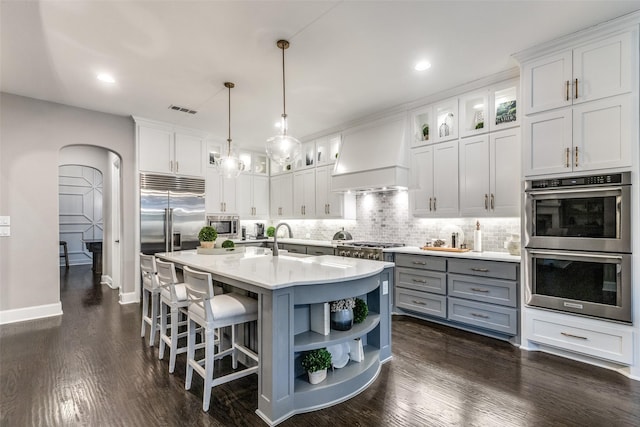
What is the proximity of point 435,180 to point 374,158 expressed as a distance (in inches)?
37.5

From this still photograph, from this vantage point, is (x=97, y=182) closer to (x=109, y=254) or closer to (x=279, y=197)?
(x=109, y=254)

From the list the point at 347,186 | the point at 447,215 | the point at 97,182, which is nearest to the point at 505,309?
the point at 447,215

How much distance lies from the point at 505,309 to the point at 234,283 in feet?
9.21

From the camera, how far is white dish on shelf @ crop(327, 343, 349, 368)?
2438mm

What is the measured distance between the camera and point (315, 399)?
2154mm

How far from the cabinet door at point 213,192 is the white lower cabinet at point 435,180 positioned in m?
3.64

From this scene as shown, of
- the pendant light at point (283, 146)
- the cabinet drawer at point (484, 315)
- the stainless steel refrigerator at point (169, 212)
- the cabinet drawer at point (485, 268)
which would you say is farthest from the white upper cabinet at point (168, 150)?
the cabinet drawer at point (484, 315)

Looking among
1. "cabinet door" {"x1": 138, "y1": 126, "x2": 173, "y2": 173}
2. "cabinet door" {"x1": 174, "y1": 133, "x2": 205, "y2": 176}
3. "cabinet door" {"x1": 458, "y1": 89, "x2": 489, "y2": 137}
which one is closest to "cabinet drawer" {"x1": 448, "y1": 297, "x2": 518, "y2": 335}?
"cabinet door" {"x1": 458, "y1": 89, "x2": 489, "y2": 137}

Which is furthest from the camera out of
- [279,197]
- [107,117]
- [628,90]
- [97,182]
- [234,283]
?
[97,182]

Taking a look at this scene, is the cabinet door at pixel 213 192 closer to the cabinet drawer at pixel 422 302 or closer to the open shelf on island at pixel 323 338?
the cabinet drawer at pixel 422 302

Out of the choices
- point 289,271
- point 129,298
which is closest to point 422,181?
point 289,271

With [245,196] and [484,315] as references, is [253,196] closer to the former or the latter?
[245,196]

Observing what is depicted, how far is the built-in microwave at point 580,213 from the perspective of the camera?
2605 mm

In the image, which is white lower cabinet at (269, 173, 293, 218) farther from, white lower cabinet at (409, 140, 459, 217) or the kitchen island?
the kitchen island
